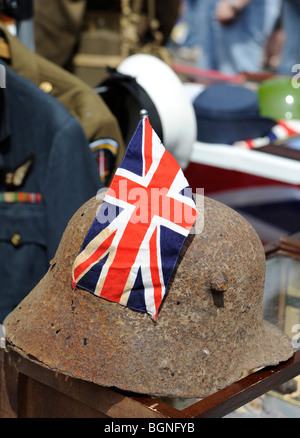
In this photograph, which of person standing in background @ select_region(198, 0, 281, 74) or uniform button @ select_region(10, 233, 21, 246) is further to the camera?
person standing in background @ select_region(198, 0, 281, 74)

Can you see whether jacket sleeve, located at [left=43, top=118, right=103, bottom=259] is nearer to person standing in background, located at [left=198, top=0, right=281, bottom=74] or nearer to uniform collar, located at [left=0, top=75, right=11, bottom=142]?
uniform collar, located at [left=0, top=75, right=11, bottom=142]

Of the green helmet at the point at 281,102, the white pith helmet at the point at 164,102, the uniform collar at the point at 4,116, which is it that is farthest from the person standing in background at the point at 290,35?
the uniform collar at the point at 4,116

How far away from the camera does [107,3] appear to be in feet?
11.1

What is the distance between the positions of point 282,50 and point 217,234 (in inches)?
261

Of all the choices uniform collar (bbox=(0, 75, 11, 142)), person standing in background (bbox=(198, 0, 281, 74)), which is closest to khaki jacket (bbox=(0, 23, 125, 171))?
uniform collar (bbox=(0, 75, 11, 142))

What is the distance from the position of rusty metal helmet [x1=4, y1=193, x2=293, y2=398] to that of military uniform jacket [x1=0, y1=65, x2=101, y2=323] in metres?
0.56

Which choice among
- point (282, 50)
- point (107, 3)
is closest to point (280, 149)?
point (107, 3)

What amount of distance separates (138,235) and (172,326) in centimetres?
18

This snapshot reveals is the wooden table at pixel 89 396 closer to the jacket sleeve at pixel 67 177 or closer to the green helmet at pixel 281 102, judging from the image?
the jacket sleeve at pixel 67 177

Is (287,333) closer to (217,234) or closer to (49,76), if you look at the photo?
(217,234)

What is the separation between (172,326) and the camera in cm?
117

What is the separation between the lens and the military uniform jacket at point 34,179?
1787 mm

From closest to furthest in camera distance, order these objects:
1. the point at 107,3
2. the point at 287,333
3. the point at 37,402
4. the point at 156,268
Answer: the point at 156,268
the point at 37,402
the point at 287,333
the point at 107,3

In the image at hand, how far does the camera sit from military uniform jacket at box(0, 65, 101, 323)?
70.4 inches
